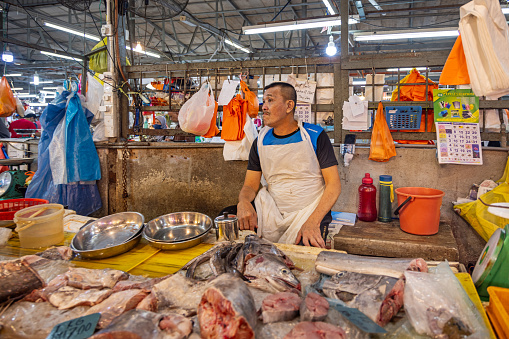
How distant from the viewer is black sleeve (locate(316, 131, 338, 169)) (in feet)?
9.71

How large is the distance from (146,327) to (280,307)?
529 millimetres


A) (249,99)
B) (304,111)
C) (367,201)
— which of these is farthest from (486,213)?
(249,99)

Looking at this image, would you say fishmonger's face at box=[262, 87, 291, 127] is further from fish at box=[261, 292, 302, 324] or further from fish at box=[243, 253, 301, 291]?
fish at box=[261, 292, 302, 324]

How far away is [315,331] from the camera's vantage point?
110 centimetres

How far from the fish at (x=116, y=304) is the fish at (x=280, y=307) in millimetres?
573

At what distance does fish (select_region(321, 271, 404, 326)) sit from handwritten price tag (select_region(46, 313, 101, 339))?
990 millimetres

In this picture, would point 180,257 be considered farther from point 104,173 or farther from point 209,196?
point 104,173

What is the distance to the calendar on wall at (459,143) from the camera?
3.26 metres

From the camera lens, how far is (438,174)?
3457mm

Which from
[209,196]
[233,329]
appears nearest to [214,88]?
[209,196]

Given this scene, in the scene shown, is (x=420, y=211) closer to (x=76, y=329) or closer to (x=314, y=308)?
(x=314, y=308)

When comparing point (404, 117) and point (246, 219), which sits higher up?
point (404, 117)

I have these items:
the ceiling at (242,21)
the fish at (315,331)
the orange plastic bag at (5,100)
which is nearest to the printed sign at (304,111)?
the fish at (315,331)

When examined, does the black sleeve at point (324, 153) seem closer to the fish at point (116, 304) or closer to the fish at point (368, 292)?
the fish at point (368, 292)
